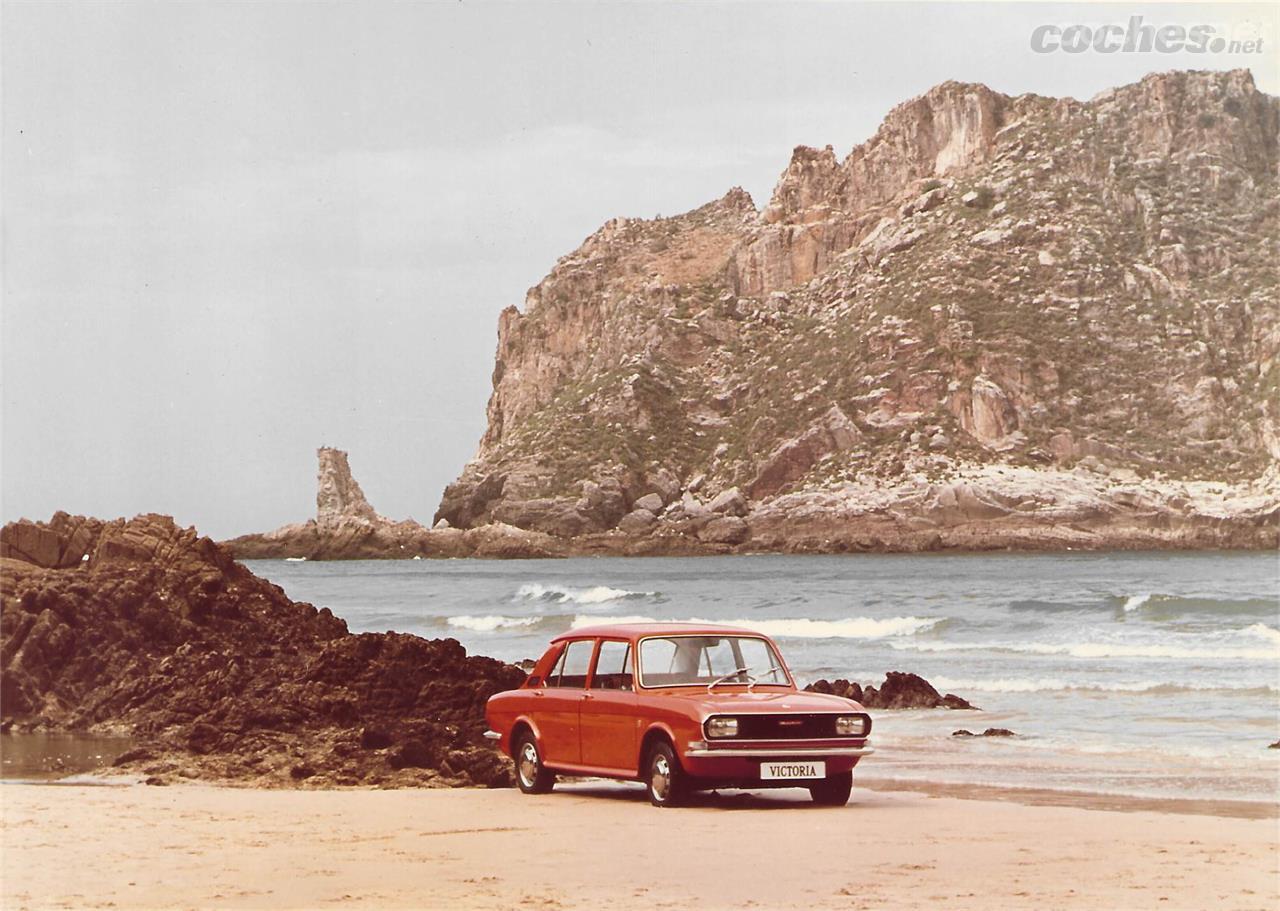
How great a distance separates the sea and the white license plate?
132 inches

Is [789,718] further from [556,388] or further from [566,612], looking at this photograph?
[556,388]

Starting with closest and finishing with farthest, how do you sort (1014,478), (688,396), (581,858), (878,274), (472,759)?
(581,858)
(472,759)
(1014,478)
(878,274)
(688,396)

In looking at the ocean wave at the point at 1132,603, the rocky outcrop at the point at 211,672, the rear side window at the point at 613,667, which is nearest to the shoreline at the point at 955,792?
the rocky outcrop at the point at 211,672

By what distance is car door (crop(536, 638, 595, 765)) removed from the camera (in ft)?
48.8

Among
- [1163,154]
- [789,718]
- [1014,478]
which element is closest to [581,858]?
[789,718]

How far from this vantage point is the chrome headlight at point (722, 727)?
1349 centimetres

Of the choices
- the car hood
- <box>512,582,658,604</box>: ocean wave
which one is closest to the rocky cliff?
<box>512,582,658,604</box>: ocean wave

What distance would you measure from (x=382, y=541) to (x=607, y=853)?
14924cm

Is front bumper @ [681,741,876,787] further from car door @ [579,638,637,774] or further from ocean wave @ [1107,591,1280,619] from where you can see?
ocean wave @ [1107,591,1280,619]

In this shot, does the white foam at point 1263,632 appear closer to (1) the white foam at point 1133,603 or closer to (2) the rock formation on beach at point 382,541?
(1) the white foam at point 1133,603

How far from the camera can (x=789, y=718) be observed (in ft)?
45.3

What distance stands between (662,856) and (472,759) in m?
5.75

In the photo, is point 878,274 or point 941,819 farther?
point 878,274

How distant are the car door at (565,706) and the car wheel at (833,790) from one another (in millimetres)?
2055
